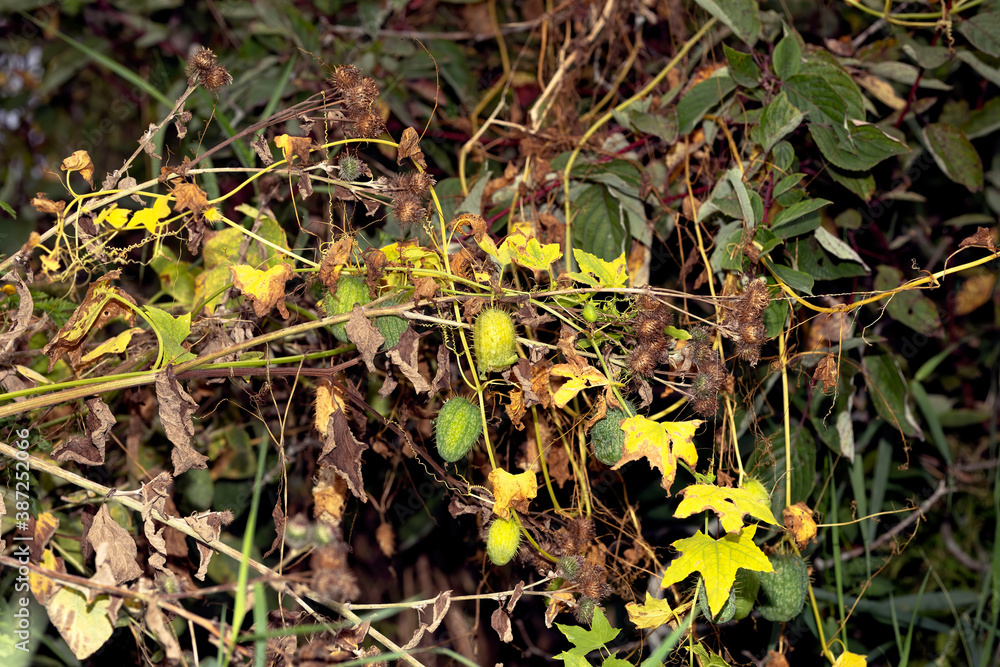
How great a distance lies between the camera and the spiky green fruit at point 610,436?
113 cm

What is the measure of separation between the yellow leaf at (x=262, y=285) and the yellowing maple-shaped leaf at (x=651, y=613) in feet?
2.39

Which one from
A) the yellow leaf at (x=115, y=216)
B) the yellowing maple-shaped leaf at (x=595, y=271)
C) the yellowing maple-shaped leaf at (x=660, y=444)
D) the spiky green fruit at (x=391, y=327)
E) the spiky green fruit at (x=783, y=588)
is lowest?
the spiky green fruit at (x=783, y=588)

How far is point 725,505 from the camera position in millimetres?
1037

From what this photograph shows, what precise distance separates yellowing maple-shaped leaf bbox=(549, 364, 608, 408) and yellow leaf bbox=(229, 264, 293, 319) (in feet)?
1.44

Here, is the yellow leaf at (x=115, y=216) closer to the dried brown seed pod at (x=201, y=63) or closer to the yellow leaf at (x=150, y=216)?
the yellow leaf at (x=150, y=216)

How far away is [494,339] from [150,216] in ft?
1.97

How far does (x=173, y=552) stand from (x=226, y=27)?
152 cm

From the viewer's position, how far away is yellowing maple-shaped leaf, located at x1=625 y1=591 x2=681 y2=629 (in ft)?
3.81

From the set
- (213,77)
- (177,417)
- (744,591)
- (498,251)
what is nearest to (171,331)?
(177,417)

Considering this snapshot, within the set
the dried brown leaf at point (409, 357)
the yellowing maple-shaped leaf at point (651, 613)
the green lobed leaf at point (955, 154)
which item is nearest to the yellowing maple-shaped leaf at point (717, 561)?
the yellowing maple-shaped leaf at point (651, 613)

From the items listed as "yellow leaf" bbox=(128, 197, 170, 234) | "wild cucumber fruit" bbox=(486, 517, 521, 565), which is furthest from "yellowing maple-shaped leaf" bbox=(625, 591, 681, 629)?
"yellow leaf" bbox=(128, 197, 170, 234)

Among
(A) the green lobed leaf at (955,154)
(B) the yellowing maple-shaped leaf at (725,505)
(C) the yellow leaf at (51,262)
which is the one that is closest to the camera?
(B) the yellowing maple-shaped leaf at (725,505)

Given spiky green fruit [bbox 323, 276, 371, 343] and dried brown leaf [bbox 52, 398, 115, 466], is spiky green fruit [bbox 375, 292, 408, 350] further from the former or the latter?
dried brown leaf [bbox 52, 398, 115, 466]

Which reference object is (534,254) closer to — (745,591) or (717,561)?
(717,561)
